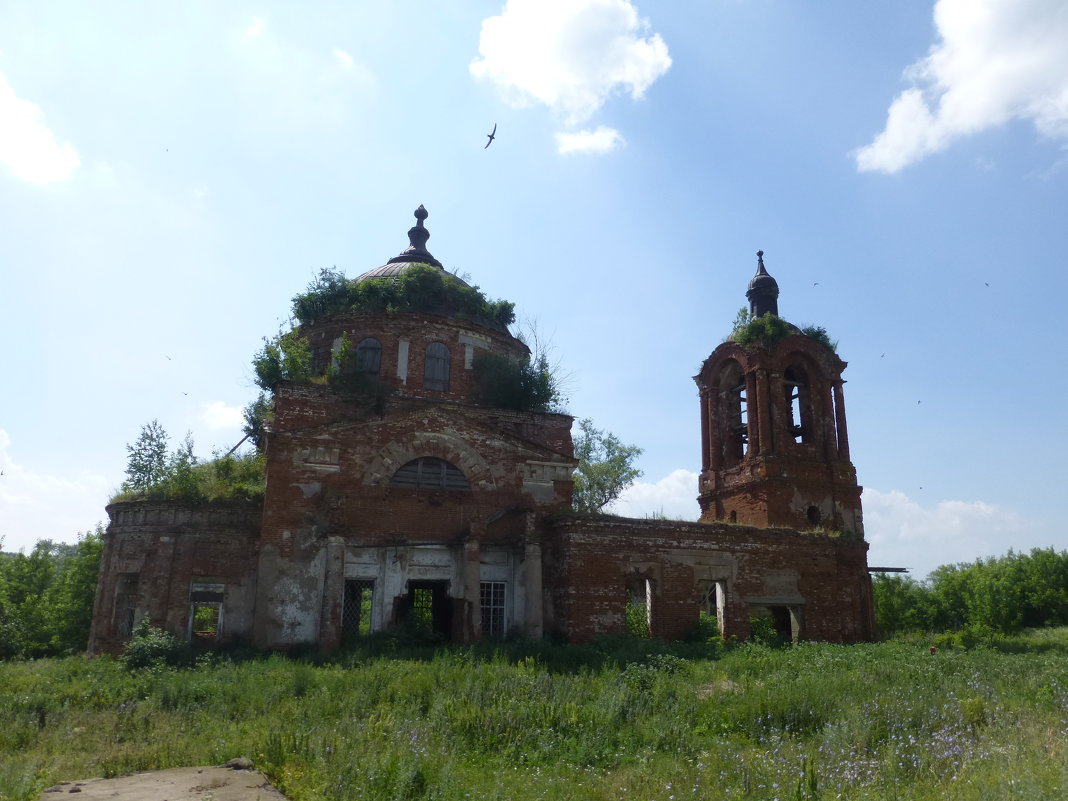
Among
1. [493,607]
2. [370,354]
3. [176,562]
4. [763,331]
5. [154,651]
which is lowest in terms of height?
[154,651]

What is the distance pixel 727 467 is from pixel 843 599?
5.27 metres

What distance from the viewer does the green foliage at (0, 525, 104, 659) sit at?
22.6 m

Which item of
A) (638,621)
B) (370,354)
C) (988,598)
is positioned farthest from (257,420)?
(988,598)

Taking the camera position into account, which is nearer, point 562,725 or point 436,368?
point 562,725

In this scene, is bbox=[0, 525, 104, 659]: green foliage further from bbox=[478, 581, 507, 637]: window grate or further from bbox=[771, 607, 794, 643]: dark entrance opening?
bbox=[771, 607, 794, 643]: dark entrance opening

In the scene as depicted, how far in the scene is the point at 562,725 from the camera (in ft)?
31.4

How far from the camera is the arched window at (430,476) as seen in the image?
57.9 ft

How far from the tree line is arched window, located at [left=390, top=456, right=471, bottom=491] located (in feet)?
86.9

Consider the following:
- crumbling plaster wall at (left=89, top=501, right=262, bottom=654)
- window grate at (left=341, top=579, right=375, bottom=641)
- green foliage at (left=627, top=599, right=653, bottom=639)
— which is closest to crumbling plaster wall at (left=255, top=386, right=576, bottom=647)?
window grate at (left=341, top=579, right=375, bottom=641)

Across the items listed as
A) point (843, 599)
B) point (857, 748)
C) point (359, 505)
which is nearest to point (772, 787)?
point (857, 748)

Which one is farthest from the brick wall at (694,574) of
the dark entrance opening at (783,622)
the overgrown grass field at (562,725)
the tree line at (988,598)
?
the tree line at (988,598)

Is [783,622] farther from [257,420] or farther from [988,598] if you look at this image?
[988,598]

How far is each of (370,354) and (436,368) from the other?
6.31 ft

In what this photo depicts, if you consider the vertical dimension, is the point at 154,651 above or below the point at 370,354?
below
